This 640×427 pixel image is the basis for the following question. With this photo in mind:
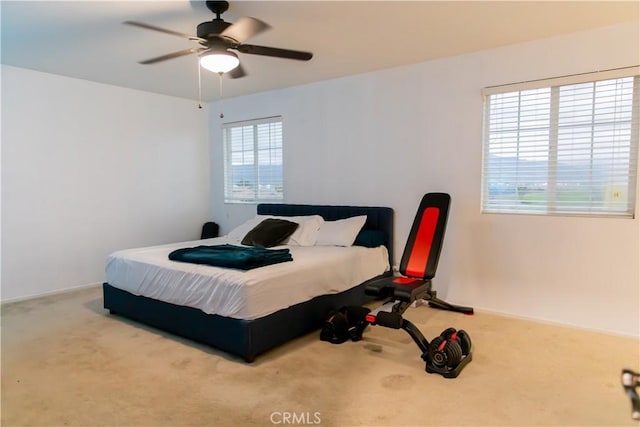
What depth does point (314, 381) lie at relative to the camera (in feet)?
8.50

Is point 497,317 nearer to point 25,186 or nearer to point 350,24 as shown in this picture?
point 350,24

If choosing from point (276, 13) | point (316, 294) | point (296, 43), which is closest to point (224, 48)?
point (276, 13)

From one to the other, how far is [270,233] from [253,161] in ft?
6.11

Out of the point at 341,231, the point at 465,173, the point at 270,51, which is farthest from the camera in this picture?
the point at 341,231

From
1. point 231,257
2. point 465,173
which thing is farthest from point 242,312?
point 465,173

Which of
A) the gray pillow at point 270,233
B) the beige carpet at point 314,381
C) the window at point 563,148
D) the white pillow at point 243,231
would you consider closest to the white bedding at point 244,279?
the gray pillow at point 270,233

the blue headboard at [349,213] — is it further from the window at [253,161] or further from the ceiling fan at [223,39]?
the ceiling fan at [223,39]

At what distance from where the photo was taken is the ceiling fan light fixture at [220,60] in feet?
9.23

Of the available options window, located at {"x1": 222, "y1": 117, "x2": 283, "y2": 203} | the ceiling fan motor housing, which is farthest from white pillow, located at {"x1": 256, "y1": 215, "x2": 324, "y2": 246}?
the ceiling fan motor housing

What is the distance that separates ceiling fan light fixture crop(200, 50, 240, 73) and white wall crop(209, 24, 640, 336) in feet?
6.91

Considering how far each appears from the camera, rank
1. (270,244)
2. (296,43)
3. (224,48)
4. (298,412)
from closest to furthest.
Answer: (298,412) < (224,48) < (296,43) < (270,244)

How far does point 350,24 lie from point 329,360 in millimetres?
2622

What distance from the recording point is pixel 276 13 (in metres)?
2.96
